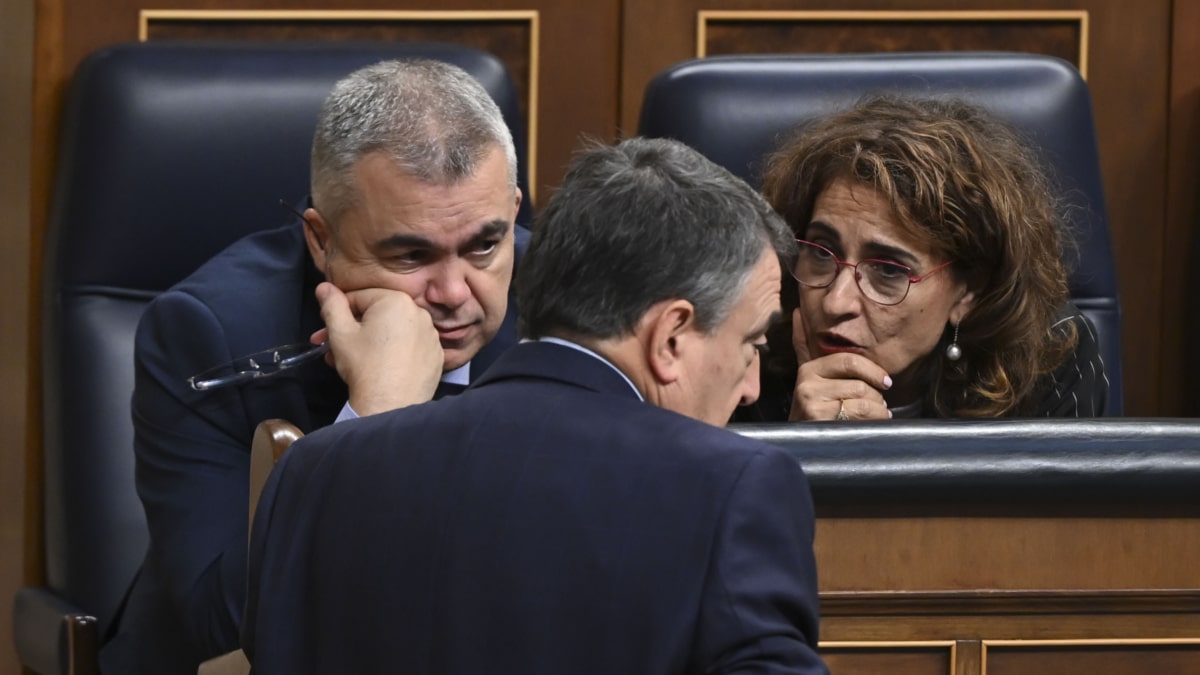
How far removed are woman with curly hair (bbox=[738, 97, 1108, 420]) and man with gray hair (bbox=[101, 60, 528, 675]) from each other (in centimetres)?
37

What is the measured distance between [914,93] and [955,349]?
1.33ft

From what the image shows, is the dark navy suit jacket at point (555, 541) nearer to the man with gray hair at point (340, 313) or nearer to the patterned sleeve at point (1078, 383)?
the man with gray hair at point (340, 313)

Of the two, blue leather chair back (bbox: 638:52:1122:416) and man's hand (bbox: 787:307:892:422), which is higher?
blue leather chair back (bbox: 638:52:1122:416)

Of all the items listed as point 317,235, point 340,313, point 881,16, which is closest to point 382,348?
point 340,313

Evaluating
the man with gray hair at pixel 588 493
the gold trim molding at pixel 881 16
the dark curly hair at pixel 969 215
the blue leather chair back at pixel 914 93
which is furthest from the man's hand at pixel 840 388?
the gold trim molding at pixel 881 16

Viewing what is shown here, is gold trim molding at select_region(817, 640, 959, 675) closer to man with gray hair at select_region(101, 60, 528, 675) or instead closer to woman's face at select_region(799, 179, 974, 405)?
man with gray hair at select_region(101, 60, 528, 675)

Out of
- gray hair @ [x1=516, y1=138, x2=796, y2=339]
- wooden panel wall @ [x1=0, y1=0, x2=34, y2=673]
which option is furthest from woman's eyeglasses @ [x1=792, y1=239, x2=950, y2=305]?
wooden panel wall @ [x1=0, y1=0, x2=34, y2=673]

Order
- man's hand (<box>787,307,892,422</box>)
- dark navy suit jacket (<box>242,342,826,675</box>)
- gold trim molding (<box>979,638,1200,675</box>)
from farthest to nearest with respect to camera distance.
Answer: man's hand (<box>787,307,892,422</box>) < gold trim molding (<box>979,638,1200,675</box>) < dark navy suit jacket (<box>242,342,826,675</box>)

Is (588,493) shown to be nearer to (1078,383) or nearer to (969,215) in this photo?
(969,215)

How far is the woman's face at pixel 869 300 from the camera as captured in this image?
188 cm

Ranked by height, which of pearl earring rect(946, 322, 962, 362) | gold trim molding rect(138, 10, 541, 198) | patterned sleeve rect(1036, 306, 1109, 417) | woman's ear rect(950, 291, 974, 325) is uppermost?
gold trim molding rect(138, 10, 541, 198)

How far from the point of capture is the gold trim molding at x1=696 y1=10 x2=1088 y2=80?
8.09ft

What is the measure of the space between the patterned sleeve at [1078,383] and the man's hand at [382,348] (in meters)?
0.77

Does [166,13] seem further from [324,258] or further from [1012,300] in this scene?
[1012,300]
